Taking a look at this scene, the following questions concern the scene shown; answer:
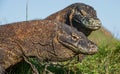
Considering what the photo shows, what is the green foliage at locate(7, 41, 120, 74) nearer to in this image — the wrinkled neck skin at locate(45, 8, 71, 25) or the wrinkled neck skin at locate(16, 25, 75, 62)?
the wrinkled neck skin at locate(45, 8, 71, 25)

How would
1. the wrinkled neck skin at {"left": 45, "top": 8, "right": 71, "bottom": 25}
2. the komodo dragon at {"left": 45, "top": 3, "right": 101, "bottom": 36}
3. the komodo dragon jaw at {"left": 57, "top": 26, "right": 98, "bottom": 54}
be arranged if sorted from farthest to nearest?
the wrinkled neck skin at {"left": 45, "top": 8, "right": 71, "bottom": 25}, the komodo dragon at {"left": 45, "top": 3, "right": 101, "bottom": 36}, the komodo dragon jaw at {"left": 57, "top": 26, "right": 98, "bottom": 54}

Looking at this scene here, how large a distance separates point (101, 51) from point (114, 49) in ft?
0.74

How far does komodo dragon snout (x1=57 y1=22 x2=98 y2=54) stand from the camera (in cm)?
421

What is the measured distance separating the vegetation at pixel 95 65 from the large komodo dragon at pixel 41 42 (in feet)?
1.87

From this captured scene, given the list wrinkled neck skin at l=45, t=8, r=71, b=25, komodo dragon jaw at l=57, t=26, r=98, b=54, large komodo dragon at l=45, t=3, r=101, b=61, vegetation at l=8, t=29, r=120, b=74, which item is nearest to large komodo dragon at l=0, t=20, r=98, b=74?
komodo dragon jaw at l=57, t=26, r=98, b=54

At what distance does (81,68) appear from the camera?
6.58 meters

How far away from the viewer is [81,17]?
5023 millimetres

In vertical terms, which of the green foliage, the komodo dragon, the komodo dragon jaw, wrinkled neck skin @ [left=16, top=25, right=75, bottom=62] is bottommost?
the green foliage

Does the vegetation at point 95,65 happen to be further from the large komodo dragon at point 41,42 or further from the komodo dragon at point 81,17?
the large komodo dragon at point 41,42

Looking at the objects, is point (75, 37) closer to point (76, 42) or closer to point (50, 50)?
point (76, 42)

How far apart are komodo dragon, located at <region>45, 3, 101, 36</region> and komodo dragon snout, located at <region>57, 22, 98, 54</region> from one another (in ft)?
2.07

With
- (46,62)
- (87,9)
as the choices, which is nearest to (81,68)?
(87,9)

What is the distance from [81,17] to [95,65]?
2.03 metres

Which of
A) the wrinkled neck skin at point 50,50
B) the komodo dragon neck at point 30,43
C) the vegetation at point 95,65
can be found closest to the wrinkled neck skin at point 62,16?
the vegetation at point 95,65
